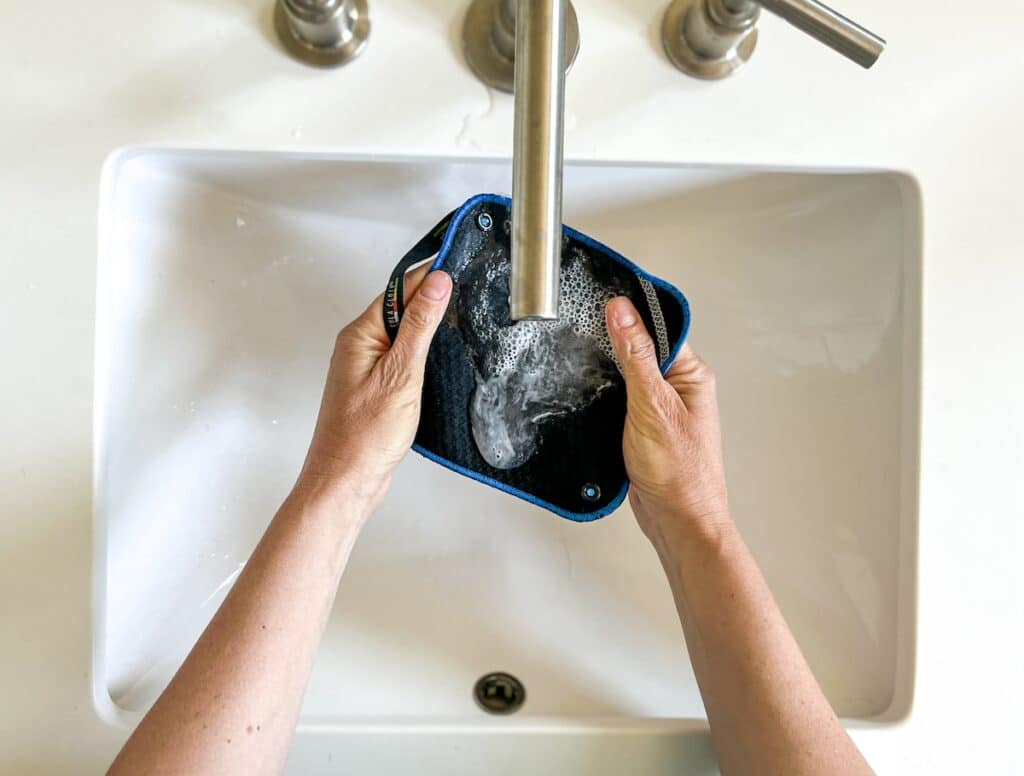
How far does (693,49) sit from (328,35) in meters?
0.24

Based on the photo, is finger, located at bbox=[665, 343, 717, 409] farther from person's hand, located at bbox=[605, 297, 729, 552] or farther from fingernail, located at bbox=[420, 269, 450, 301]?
fingernail, located at bbox=[420, 269, 450, 301]

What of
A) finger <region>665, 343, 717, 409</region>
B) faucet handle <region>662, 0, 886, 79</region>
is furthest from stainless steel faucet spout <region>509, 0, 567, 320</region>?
finger <region>665, 343, 717, 409</region>

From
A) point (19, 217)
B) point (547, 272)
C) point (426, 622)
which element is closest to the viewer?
point (547, 272)

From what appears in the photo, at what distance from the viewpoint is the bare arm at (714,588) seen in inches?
21.5

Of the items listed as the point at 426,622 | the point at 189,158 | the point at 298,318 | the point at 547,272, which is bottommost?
the point at 426,622

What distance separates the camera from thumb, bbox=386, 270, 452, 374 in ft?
1.85

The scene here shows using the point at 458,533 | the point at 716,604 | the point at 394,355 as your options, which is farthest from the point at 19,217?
the point at 716,604

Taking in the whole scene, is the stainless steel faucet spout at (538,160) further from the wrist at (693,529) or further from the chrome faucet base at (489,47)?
the wrist at (693,529)

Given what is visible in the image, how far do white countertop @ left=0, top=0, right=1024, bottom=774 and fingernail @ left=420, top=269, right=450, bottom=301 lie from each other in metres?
0.08

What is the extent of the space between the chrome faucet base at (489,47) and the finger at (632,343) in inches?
6.5

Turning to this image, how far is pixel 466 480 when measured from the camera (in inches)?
27.3

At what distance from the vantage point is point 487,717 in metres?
0.59

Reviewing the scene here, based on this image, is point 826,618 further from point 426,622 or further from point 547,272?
point 547,272

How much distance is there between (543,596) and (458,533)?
0.28 ft
